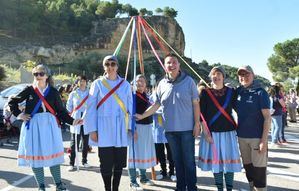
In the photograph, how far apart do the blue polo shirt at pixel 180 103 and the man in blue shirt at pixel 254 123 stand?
66 centimetres

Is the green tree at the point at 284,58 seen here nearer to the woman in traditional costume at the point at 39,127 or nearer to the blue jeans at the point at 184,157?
the blue jeans at the point at 184,157

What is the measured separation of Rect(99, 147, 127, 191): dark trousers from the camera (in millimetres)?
5121

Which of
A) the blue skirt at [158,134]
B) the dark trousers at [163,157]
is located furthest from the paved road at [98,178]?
the blue skirt at [158,134]

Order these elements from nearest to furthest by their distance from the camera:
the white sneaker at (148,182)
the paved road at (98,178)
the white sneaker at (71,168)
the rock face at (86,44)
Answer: the paved road at (98,178)
the white sneaker at (148,182)
the white sneaker at (71,168)
the rock face at (86,44)

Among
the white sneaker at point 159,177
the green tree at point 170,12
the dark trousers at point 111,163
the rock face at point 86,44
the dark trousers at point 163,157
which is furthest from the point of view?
the green tree at point 170,12

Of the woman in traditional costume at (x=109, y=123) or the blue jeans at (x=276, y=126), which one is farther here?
the blue jeans at (x=276, y=126)

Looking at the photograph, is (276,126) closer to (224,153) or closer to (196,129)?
(224,153)

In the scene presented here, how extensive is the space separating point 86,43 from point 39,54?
41.1ft

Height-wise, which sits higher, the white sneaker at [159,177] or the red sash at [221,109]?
the red sash at [221,109]

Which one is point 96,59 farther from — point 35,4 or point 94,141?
point 94,141

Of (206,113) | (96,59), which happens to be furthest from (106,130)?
(96,59)

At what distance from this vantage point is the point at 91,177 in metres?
7.30

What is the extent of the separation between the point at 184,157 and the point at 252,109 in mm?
1120

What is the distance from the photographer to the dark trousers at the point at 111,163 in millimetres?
5121
